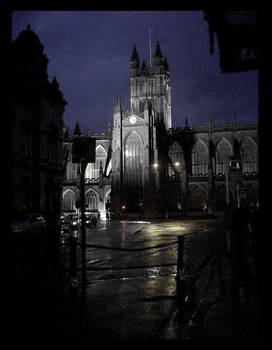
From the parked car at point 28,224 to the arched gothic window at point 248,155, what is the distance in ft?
166

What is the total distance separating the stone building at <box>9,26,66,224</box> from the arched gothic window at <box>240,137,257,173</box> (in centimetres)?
4308

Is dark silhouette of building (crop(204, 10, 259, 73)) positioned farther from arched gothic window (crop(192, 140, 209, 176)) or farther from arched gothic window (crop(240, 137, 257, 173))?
arched gothic window (crop(192, 140, 209, 176))

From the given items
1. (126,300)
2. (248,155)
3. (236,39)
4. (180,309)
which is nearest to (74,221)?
(126,300)

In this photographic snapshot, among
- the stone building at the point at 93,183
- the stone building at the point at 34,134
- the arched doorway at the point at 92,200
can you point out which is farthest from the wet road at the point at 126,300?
the arched doorway at the point at 92,200

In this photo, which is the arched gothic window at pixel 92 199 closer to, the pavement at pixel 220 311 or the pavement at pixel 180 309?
the pavement at pixel 180 309

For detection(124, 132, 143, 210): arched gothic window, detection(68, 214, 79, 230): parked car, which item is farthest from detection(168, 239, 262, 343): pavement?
detection(124, 132, 143, 210): arched gothic window

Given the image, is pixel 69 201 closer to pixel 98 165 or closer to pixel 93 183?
pixel 93 183

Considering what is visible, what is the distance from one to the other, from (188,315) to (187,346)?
166 cm

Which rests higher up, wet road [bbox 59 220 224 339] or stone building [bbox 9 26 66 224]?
stone building [bbox 9 26 66 224]

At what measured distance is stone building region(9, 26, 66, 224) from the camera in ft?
74.2

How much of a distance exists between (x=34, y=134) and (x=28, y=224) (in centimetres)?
963

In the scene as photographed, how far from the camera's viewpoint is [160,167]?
61594 millimetres

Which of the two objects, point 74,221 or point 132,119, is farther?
point 132,119

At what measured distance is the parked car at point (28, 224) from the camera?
54.9ft
